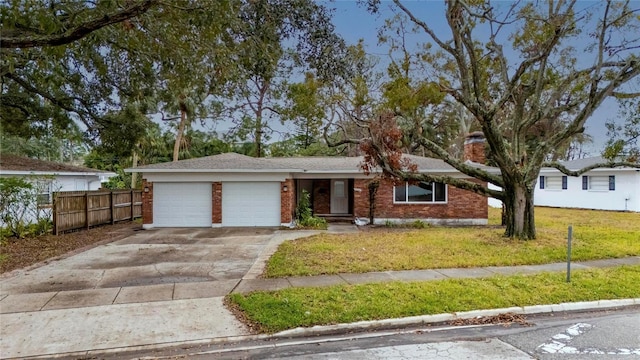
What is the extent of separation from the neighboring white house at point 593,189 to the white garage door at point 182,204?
2225 cm

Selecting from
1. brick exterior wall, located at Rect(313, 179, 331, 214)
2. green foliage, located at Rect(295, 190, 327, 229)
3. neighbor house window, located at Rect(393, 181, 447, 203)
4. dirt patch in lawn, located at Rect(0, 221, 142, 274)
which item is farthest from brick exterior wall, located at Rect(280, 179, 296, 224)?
dirt patch in lawn, located at Rect(0, 221, 142, 274)

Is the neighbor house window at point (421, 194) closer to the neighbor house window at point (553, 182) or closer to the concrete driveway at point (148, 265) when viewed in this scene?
the concrete driveway at point (148, 265)

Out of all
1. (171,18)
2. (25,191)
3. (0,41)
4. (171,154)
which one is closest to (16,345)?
(0,41)

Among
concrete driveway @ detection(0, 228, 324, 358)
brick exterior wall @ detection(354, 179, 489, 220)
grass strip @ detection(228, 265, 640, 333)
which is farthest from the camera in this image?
brick exterior wall @ detection(354, 179, 489, 220)

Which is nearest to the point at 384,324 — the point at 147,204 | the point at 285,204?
the point at 285,204

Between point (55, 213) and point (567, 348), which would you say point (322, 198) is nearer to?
point (55, 213)

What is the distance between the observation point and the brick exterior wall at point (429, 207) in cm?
1730

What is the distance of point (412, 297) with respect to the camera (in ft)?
20.9

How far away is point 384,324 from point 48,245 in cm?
1075

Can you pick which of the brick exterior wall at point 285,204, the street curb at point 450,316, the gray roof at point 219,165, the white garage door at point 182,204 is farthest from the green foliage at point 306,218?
the street curb at point 450,316

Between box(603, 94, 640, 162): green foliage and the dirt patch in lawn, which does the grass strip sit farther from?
box(603, 94, 640, 162): green foliage

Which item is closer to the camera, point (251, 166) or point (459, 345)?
point (459, 345)

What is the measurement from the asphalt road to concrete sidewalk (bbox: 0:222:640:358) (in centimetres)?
40

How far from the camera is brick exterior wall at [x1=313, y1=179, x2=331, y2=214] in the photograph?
20.3 metres
